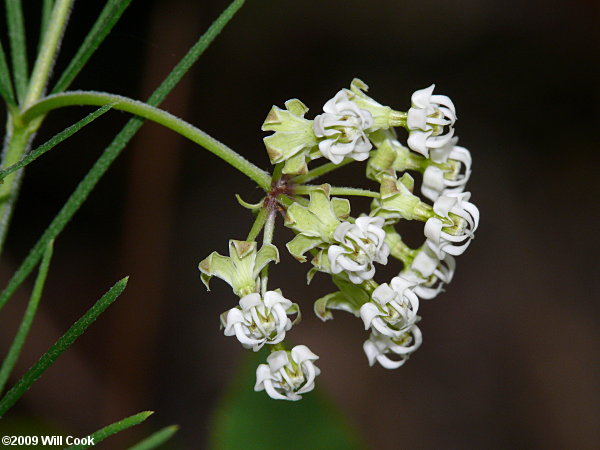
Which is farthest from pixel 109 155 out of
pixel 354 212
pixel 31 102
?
pixel 354 212

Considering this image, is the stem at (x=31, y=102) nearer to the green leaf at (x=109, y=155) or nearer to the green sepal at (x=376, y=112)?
Answer: the green leaf at (x=109, y=155)

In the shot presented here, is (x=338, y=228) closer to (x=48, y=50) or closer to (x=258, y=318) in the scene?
(x=258, y=318)

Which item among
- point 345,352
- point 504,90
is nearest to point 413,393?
point 345,352

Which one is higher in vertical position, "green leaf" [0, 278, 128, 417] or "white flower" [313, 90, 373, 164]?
"white flower" [313, 90, 373, 164]

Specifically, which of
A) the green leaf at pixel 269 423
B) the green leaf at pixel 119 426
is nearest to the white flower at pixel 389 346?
the green leaf at pixel 119 426

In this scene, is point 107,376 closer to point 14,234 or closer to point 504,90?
point 14,234

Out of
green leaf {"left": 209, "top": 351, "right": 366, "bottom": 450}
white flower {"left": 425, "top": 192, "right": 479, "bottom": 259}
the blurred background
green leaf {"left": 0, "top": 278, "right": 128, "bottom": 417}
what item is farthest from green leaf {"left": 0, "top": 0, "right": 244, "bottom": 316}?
the blurred background

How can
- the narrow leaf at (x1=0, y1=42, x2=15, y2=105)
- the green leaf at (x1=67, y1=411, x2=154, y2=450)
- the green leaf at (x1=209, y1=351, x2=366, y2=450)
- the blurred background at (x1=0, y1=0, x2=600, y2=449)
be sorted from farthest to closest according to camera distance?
the blurred background at (x1=0, y1=0, x2=600, y2=449) < the green leaf at (x1=209, y1=351, x2=366, y2=450) < the narrow leaf at (x1=0, y1=42, x2=15, y2=105) < the green leaf at (x1=67, y1=411, x2=154, y2=450)

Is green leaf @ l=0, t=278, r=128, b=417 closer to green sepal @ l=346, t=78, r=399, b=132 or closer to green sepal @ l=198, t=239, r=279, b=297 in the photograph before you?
green sepal @ l=198, t=239, r=279, b=297
